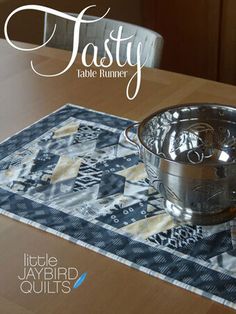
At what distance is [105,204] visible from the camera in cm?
100

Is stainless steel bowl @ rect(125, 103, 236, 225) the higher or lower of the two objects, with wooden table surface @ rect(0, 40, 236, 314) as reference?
higher

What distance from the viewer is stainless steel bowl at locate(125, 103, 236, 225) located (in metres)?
0.87

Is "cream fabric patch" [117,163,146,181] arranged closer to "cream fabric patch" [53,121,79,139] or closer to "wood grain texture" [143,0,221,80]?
"cream fabric patch" [53,121,79,139]

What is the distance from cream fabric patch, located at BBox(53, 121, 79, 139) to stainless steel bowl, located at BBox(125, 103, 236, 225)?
0.81 ft

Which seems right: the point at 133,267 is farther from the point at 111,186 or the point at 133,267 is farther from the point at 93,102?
the point at 93,102

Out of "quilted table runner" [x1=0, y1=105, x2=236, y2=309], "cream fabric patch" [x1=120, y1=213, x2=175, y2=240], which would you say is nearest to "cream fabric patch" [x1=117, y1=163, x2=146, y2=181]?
"quilted table runner" [x1=0, y1=105, x2=236, y2=309]

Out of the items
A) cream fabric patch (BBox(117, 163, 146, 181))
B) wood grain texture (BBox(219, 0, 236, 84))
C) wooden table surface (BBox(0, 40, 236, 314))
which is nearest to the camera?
wooden table surface (BBox(0, 40, 236, 314))

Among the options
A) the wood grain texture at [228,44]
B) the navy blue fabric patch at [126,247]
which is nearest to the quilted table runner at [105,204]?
the navy blue fabric patch at [126,247]

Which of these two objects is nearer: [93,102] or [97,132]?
[97,132]

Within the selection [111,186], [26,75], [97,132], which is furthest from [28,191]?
[26,75]

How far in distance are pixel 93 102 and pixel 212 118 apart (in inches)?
15.4

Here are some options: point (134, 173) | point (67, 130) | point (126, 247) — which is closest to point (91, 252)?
point (126, 247)

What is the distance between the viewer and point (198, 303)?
796 millimetres

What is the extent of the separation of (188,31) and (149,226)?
2.05 metres
